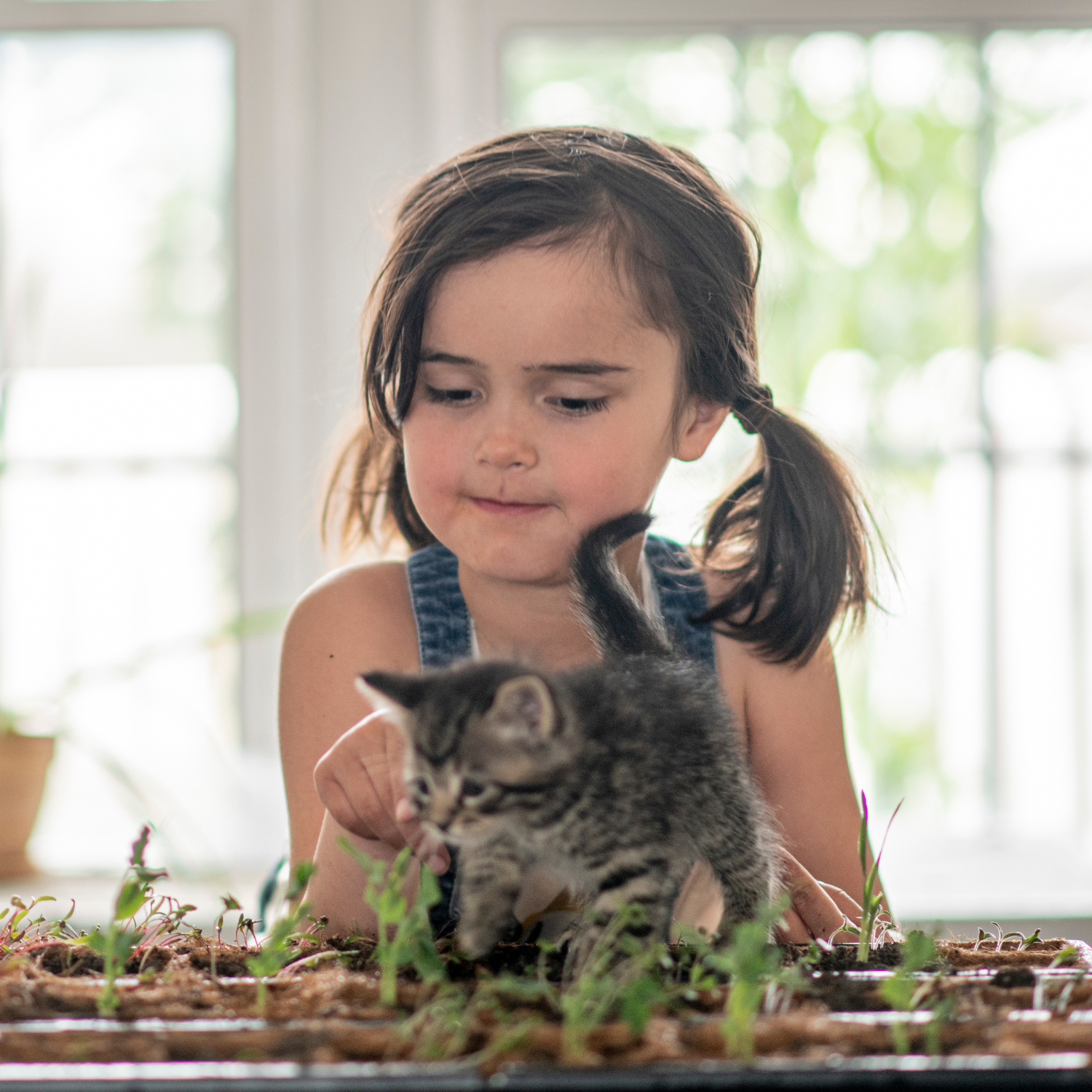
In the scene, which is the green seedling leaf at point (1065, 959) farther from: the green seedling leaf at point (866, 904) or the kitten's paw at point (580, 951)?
the kitten's paw at point (580, 951)

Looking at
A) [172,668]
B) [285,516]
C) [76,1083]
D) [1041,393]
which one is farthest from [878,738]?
[76,1083]

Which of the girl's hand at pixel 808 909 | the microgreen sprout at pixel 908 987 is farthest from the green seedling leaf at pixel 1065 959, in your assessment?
the girl's hand at pixel 808 909

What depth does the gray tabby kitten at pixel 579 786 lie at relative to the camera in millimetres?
723

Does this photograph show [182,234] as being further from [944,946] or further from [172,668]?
[944,946]

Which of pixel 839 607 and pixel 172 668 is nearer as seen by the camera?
pixel 839 607

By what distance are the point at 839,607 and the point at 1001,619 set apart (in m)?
1.45

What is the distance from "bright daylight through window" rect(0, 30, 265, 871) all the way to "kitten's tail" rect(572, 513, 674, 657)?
1618 millimetres

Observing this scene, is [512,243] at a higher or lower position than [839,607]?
higher

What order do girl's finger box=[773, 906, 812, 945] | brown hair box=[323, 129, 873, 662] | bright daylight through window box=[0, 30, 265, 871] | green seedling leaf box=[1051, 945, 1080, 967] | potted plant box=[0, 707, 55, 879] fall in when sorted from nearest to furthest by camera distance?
1. green seedling leaf box=[1051, 945, 1080, 967]
2. girl's finger box=[773, 906, 812, 945]
3. brown hair box=[323, 129, 873, 662]
4. potted plant box=[0, 707, 55, 879]
5. bright daylight through window box=[0, 30, 265, 871]

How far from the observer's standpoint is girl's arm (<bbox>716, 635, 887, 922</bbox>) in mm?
1243

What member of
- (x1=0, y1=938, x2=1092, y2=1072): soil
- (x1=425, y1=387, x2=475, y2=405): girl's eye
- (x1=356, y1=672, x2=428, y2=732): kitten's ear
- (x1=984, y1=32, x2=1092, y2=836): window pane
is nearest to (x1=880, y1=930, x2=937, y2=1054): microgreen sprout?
(x1=0, y1=938, x2=1092, y2=1072): soil

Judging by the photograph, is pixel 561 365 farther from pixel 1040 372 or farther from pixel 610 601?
pixel 1040 372

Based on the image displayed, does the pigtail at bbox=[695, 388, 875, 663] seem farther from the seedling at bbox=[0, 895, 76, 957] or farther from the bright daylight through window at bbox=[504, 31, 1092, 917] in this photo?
the bright daylight through window at bbox=[504, 31, 1092, 917]

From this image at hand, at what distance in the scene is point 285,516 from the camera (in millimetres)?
2297
